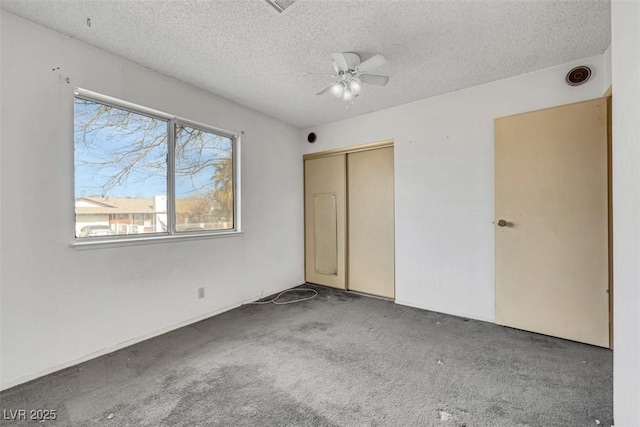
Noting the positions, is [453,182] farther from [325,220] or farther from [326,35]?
[326,35]

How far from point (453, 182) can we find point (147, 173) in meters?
3.21

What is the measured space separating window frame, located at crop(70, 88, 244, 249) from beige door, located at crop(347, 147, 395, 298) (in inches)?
63.8

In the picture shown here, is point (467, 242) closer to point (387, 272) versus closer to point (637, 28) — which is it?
point (387, 272)

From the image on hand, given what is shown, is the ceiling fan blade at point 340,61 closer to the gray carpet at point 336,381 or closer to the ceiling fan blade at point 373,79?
the ceiling fan blade at point 373,79

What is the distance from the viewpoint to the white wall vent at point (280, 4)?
1723mm

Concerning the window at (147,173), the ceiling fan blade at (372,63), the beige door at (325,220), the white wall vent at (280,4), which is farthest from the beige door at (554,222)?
the window at (147,173)

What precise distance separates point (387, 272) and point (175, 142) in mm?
3008

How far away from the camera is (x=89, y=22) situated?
1.94m

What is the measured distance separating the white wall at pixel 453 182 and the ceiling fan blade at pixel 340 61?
3.17ft

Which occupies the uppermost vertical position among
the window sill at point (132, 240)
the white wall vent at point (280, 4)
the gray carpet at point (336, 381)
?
the white wall vent at point (280, 4)

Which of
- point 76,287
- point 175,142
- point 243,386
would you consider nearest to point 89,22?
point 175,142

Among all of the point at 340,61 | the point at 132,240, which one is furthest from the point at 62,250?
the point at 340,61

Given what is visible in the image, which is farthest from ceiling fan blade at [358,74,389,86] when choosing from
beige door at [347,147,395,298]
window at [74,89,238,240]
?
window at [74,89,238,240]

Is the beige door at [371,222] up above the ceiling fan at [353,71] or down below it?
below
